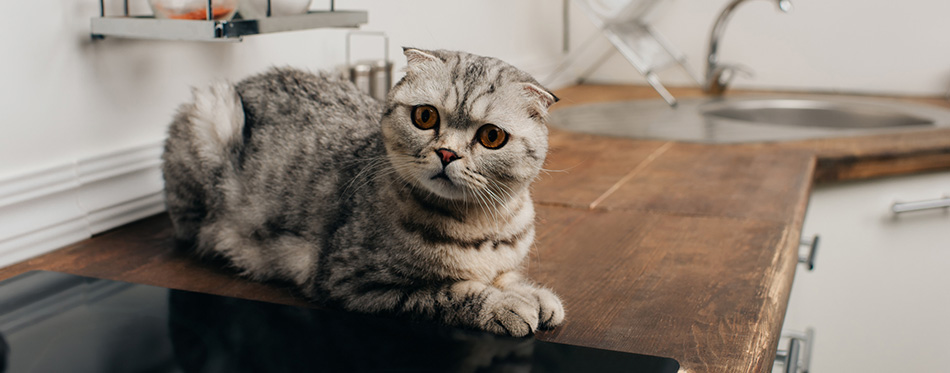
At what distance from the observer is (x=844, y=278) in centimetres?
172

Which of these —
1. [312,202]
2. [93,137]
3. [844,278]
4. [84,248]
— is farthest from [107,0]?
[844,278]

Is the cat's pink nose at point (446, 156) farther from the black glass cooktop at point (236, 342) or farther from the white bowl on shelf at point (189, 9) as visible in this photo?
the white bowl on shelf at point (189, 9)

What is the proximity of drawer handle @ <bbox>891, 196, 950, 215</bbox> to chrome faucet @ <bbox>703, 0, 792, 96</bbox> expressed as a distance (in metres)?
0.83

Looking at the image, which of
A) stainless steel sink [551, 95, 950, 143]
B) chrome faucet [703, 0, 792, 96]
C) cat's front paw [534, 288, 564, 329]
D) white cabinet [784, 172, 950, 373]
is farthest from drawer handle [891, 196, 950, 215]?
cat's front paw [534, 288, 564, 329]

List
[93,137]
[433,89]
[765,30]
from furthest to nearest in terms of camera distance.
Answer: [765,30] → [93,137] → [433,89]

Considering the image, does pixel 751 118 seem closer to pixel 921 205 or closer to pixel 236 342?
pixel 921 205

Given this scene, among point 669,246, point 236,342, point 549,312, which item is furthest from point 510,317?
point 669,246

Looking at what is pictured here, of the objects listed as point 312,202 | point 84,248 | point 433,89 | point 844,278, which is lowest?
point 844,278

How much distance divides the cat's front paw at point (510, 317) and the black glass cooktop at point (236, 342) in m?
0.02

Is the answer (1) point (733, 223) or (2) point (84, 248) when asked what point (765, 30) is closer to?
(1) point (733, 223)

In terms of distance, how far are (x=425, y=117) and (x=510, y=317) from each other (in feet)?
0.80

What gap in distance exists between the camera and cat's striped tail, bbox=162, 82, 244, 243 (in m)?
1.15

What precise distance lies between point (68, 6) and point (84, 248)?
37cm

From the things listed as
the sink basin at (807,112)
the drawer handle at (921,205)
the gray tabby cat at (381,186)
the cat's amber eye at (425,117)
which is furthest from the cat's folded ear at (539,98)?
the sink basin at (807,112)
